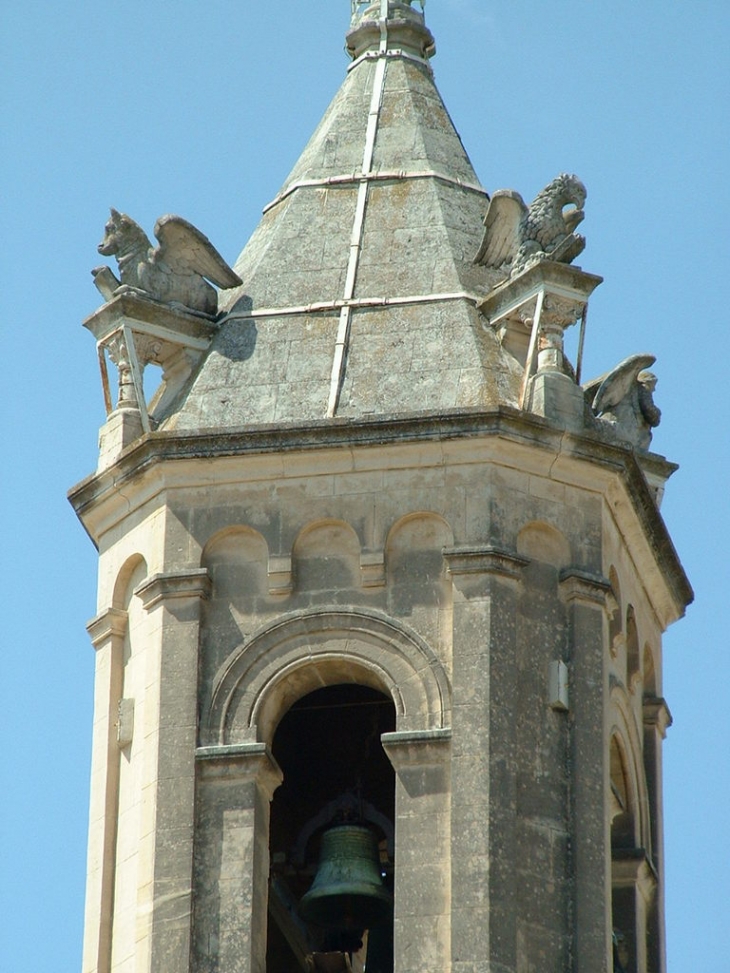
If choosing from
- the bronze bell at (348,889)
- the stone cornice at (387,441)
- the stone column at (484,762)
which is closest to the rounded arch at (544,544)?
the stone column at (484,762)

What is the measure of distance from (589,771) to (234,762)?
9.74ft

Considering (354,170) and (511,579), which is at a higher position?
(354,170)

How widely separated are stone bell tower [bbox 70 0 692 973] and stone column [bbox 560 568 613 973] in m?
0.03

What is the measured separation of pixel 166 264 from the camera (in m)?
39.8

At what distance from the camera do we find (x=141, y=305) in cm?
3944

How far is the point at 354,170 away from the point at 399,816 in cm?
754

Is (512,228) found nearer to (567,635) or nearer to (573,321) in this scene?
(573,321)

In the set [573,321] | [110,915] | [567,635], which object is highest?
[573,321]

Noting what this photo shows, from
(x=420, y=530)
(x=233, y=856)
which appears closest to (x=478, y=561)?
(x=420, y=530)

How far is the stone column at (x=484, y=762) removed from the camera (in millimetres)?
35531

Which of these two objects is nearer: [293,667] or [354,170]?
[293,667]

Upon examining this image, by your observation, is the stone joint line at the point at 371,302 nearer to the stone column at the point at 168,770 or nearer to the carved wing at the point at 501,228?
the carved wing at the point at 501,228

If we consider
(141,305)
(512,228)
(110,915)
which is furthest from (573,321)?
(110,915)

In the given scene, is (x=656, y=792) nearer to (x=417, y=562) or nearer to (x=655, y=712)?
(x=655, y=712)
